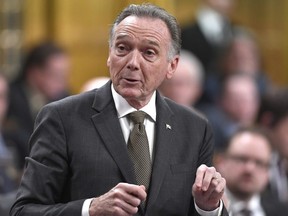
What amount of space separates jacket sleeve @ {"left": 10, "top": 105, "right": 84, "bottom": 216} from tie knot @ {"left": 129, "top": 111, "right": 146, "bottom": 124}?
0.82 feet

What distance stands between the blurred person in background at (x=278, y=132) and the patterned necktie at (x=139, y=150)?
110 inches

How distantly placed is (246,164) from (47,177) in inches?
95.7

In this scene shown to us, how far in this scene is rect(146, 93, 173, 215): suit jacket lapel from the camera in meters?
3.33

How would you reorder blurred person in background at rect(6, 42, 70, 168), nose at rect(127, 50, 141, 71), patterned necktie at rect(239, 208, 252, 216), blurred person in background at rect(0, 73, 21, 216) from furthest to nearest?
blurred person in background at rect(6, 42, 70, 168), blurred person in background at rect(0, 73, 21, 216), patterned necktie at rect(239, 208, 252, 216), nose at rect(127, 50, 141, 71)

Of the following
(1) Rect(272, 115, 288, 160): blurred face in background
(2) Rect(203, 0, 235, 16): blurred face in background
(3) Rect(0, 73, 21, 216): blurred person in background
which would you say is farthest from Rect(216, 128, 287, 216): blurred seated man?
(2) Rect(203, 0, 235, 16): blurred face in background

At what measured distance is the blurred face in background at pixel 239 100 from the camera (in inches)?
307

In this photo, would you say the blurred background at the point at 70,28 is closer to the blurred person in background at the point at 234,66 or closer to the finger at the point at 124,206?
Answer: the blurred person in background at the point at 234,66

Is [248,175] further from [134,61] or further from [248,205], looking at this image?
[134,61]

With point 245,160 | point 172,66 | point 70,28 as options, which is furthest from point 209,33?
point 172,66

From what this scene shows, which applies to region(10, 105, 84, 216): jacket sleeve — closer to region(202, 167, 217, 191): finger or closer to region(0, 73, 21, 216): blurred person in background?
region(202, 167, 217, 191): finger

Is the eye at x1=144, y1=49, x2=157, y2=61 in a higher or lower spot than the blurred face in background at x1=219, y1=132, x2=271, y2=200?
higher

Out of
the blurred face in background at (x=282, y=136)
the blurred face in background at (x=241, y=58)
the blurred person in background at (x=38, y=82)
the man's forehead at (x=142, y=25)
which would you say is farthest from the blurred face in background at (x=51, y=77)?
the man's forehead at (x=142, y=25)

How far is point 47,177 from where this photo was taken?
326 centimetres

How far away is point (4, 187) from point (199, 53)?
3.76 meters
